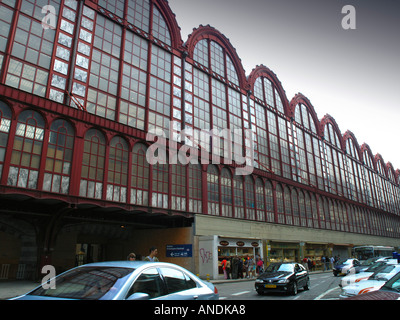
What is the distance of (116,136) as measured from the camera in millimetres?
23609

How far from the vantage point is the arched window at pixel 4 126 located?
56.9 feet

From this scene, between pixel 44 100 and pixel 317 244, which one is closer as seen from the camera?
pixel 44 100

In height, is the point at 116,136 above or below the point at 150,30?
below

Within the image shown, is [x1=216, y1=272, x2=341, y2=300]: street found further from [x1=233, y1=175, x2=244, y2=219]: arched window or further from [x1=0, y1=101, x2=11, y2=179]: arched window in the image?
[x1=233, y1=175, x2=244, y2=219]: arched window

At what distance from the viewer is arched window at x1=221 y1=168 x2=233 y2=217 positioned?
102 feet

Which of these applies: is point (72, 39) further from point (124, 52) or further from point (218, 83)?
point (218, 83)

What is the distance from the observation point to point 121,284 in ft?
13.3

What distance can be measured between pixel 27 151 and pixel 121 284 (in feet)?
56.6

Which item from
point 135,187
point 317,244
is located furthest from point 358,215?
point 135,187

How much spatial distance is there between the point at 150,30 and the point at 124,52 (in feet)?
15.6

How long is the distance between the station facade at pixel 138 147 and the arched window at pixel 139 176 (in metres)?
0.09

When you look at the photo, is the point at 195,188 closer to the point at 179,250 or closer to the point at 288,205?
the point at 179,250

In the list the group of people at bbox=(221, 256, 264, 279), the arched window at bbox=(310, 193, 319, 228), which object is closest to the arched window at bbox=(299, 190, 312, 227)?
the arched window at bbox=(310, 193, 319, 228)

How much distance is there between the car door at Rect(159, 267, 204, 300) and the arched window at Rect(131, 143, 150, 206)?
60.8 feet
